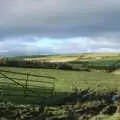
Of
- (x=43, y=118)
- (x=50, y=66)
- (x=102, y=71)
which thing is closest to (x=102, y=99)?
(x=43, y=118)

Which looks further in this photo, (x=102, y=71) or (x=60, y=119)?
(x=102, y=71)

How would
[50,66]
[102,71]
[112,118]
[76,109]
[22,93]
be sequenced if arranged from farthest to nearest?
[102,71] < [50,66] < [22,93] < [76,109] < [112,118]

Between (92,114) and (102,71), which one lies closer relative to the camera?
(92,114)

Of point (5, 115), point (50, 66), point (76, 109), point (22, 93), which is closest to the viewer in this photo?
point (5, 115)

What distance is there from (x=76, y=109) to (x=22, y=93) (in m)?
11.8

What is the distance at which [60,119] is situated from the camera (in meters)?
22.5

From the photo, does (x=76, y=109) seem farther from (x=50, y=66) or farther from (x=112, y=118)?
(x=50, y=66)

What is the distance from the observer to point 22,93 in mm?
37344

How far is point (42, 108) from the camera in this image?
26688mm

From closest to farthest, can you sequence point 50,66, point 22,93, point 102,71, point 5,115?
1. point 5,115
2. point 22,93
3. point 50,66
4. point 102,71

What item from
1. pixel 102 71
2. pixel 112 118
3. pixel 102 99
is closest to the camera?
pixel 112 118

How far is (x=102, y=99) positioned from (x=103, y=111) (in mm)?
6223

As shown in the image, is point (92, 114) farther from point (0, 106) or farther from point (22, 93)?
point (22, 93)

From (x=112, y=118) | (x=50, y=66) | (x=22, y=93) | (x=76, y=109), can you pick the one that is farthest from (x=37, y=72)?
(x=112, y=118)
